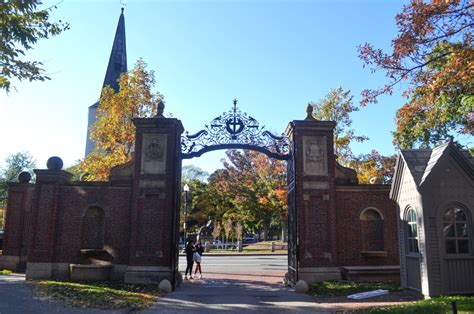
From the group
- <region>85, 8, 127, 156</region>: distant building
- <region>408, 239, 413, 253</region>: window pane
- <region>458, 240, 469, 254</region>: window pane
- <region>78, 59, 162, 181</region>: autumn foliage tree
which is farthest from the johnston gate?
<region>85, 8, 127, 156</region>: distant building

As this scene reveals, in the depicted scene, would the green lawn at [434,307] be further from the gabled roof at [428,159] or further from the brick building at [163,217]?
the brick building at [163,217]

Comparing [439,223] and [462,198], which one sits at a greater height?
[462,198]

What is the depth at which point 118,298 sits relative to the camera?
37.5 ft

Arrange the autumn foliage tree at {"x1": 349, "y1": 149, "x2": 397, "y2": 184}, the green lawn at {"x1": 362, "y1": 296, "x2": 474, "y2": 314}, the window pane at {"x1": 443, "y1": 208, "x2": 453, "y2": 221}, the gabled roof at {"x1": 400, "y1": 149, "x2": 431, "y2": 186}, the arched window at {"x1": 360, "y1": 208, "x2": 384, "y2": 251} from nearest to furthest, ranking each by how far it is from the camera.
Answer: the green lawn at {"x1": 362, "y1": 296, "x2": 474, "y2": 314}, the window pane at {"x1": 443, "y1": 208, "x2": 453, "y2": 221}, the gabled roof at {"x1": 400, "y1": 149, "x2": 431, "y2": 186}, the arched window at {"x1": 360, "y1": 208, "x2": 384, "y2": 251}, the autumn foliage tree at {"x1": 349, "y1": 149, "x2": 397, "y2": 184}

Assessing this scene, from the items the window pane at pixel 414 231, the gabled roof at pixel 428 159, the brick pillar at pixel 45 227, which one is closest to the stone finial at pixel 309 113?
the gabled roof at pixel 428 159

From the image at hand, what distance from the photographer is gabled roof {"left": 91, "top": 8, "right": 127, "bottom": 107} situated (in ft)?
153

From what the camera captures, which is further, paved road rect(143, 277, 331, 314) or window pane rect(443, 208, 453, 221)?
window pane rect(443, 208, 453, 221)

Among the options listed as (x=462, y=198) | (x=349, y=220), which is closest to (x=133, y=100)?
(x=349, y=220)

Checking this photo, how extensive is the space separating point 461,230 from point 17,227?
17.1 meters

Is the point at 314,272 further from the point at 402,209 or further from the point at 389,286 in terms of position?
the point at 402,209

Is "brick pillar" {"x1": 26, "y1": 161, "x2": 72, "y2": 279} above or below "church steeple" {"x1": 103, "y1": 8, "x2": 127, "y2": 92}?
below

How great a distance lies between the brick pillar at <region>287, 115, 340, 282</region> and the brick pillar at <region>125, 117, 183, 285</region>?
4.38 m

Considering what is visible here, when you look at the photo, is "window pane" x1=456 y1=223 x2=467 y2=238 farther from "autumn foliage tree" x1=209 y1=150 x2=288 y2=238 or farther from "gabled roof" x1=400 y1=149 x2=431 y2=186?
"autumn foliage tree" x1=209 y1=150 x2=288 y2=238

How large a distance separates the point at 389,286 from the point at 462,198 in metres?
4.00
